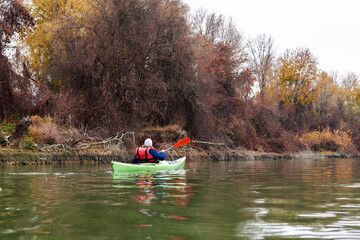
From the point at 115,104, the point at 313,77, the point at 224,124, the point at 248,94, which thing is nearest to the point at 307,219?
the point at 115,104

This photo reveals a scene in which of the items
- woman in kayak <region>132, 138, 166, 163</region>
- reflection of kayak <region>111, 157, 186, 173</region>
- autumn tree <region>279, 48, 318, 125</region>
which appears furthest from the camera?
autumn tree <region>279, 48, 318, 125</region>

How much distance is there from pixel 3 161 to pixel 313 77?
3761cm

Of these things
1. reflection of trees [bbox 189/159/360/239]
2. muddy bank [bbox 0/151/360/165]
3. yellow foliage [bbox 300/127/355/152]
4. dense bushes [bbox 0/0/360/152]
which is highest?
dense bushes [bbox 0/0/360/152]

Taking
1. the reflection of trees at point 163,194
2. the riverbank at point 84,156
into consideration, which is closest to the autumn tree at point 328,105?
the riverbank at point 84,156

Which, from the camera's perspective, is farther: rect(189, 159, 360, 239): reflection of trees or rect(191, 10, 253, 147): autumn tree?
rect(191, 10, 253, 147): autumn tree

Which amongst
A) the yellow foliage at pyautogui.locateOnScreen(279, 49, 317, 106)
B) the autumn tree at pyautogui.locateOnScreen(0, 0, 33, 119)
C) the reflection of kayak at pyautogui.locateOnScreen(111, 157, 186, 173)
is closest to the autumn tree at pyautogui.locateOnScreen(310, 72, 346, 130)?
the yellow foliage at pyautogui.locateOnScreen(279, 49, 317, 106)

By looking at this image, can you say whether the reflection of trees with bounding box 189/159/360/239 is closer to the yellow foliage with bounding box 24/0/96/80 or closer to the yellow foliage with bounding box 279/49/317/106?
the yellow foliage with bounding box 24/0/96/80

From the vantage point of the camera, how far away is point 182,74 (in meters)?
27.9

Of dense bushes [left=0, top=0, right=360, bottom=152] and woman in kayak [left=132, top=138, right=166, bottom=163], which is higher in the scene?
dense bushes [left=0, top=0, right=360, bottom=152]

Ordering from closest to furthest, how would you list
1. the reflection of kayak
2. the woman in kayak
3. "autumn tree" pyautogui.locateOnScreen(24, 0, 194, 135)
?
the reflection of kayak
the woman in kayak
"autumn tree" pyautogui.locateOnScreen(24, 0, 194, 135)

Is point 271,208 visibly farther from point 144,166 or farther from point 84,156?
point 84,156

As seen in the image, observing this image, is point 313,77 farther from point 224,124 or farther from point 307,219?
point 307,219

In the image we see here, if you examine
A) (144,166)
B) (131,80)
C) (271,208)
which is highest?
(131,80)

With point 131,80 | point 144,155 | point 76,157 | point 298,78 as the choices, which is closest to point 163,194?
point 144,155
